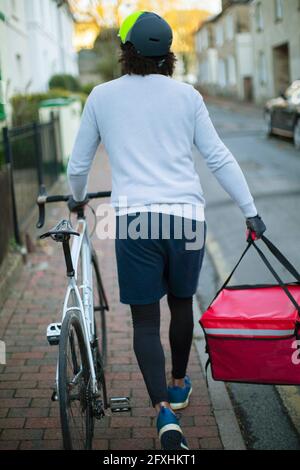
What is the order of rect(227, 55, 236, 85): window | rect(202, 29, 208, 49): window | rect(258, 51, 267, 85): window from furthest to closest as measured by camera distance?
rect(202, 29, 208, 49): window, rect(227, 55, 236, 85): window, rect(258, 51, 267, 85): window

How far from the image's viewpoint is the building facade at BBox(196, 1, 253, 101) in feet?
139

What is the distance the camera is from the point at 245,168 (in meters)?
13.2

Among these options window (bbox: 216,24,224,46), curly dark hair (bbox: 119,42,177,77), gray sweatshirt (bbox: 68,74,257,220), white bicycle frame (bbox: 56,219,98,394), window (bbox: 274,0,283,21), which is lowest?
white bicycle frame (bbox: 56,219,98,394)

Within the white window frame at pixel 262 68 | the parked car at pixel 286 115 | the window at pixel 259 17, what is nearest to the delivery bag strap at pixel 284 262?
the parked car at pixel 286 115

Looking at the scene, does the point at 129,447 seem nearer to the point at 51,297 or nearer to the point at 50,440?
the point at 50,440

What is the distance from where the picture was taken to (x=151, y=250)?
2.81m

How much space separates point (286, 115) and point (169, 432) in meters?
15.1

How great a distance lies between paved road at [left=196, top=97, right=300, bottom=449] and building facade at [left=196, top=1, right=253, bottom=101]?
2284cm

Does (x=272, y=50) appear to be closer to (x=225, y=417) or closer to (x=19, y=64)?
(x=19, y=64)

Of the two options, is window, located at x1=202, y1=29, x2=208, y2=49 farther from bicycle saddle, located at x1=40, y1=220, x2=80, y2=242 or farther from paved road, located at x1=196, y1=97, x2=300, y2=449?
bicycle saddle, located at x1=40, y1=220, x2=80, y2=242

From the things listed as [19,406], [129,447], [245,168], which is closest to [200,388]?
[129,447]

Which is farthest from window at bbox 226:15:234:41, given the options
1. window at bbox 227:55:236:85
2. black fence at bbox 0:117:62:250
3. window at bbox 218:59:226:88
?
black fence at bbox 0:117:62:250

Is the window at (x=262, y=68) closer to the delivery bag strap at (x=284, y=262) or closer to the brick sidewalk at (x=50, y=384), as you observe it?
the brick sidewalk at (x=50, y=384)

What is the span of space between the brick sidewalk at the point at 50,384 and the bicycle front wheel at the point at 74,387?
33 centimetres
